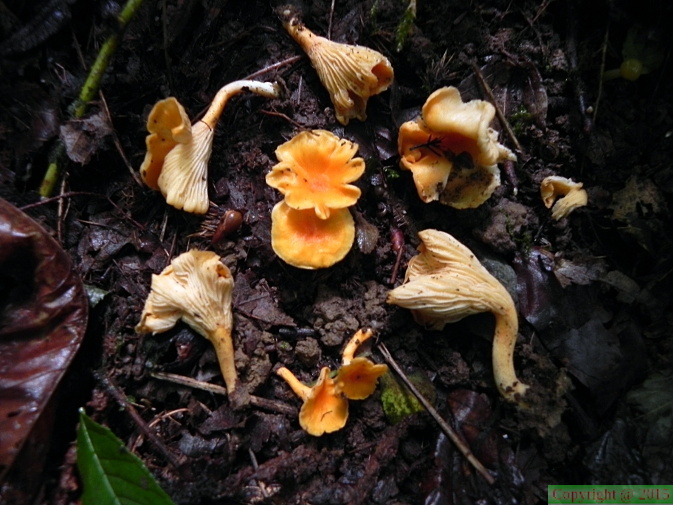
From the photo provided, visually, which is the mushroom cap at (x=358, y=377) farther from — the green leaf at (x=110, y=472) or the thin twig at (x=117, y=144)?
the thin twig at (x=117, y=144)

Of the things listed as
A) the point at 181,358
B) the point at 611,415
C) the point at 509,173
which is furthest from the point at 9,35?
the point at 611,415

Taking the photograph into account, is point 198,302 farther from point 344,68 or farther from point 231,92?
point 344,68

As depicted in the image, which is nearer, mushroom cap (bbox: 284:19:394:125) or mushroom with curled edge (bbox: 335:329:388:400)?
mushroom with curled edge (bbox: 335:329:388:400)

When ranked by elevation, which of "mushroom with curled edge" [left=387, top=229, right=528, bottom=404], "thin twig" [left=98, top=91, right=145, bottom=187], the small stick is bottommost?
the small stick

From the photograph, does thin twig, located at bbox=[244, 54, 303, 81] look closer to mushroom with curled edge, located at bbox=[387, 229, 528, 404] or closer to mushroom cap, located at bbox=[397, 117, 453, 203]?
mushroom cap, located at bbox=[397, 117, 453, 203]

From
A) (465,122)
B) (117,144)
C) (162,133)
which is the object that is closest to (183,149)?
(162,133)

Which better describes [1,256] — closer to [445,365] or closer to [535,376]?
[445,365]

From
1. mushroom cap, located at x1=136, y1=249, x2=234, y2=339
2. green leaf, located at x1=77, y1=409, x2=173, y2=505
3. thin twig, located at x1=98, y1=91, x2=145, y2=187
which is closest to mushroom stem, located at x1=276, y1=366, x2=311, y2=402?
mushroom cap, located at x1=136, y1=249, x2=234, y2=339
